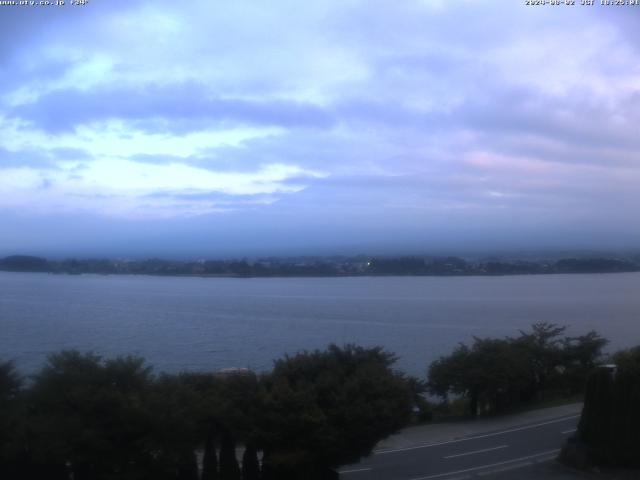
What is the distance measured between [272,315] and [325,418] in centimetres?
3398

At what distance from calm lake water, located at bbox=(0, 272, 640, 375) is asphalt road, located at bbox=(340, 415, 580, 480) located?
33.3ft

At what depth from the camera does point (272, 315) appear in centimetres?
4581

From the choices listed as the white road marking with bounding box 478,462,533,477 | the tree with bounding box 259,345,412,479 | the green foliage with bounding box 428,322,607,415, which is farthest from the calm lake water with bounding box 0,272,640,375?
the white road marking with bounding box 478,462,533,477

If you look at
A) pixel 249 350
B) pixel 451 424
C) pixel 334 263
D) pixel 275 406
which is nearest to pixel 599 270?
pixel 334 263

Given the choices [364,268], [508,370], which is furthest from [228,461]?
[364,268]

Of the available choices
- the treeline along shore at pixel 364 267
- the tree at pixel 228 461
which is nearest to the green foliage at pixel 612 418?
the tree at pixel 228 461

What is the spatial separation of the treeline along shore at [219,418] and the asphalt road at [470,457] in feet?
4.74

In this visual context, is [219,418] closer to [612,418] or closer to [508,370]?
[612,418]

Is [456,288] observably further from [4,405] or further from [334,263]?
[4,405]

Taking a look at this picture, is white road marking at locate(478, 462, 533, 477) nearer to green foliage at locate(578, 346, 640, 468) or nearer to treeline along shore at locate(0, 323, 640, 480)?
treeline along shore at locate(0, 323, 640, 480)

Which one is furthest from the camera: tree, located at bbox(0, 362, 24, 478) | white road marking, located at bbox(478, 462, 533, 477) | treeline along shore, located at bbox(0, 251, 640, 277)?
treeline along shore, located at bbox(0, 251, 640, 277)

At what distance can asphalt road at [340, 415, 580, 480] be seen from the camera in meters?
14.6

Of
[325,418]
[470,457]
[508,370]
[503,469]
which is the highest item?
[325,418]

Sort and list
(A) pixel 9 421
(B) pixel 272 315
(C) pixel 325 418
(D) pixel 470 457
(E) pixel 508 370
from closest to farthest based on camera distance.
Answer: (A) pixel 9 421
(C) pixel 325 418
(D) pixel 470 457
(E) pixel 508 370
(B) pixel 272 315
